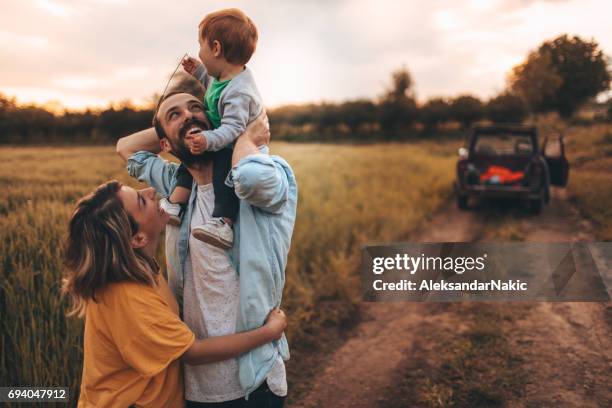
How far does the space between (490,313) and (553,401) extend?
1492 mm

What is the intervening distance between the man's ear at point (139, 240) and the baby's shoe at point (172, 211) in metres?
0.15

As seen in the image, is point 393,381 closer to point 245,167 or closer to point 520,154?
point 245,167

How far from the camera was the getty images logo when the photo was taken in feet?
18.5

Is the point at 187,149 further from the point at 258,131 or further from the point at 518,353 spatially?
the point at 518,353

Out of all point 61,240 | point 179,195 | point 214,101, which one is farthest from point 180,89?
point 61,240

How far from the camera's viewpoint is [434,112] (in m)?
21.2

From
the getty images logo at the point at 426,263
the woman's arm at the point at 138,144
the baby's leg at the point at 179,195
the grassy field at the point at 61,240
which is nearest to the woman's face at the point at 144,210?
the baby's leg at the point at 179,195

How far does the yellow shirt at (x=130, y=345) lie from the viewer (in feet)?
4.84

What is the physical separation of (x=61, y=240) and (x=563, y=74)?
293 inches

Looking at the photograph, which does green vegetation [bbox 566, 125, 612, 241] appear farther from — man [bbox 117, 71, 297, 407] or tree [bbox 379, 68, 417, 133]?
tree [bbox 379, 68, 417, 133]

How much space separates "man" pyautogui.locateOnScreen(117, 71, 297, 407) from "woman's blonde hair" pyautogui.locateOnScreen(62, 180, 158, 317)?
207 millimetres

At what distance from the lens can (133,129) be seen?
529 cm

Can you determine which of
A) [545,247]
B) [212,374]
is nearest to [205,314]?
[212,374]

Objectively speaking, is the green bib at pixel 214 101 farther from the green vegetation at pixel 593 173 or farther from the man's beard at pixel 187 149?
the green vegetation at pixel 593 173
